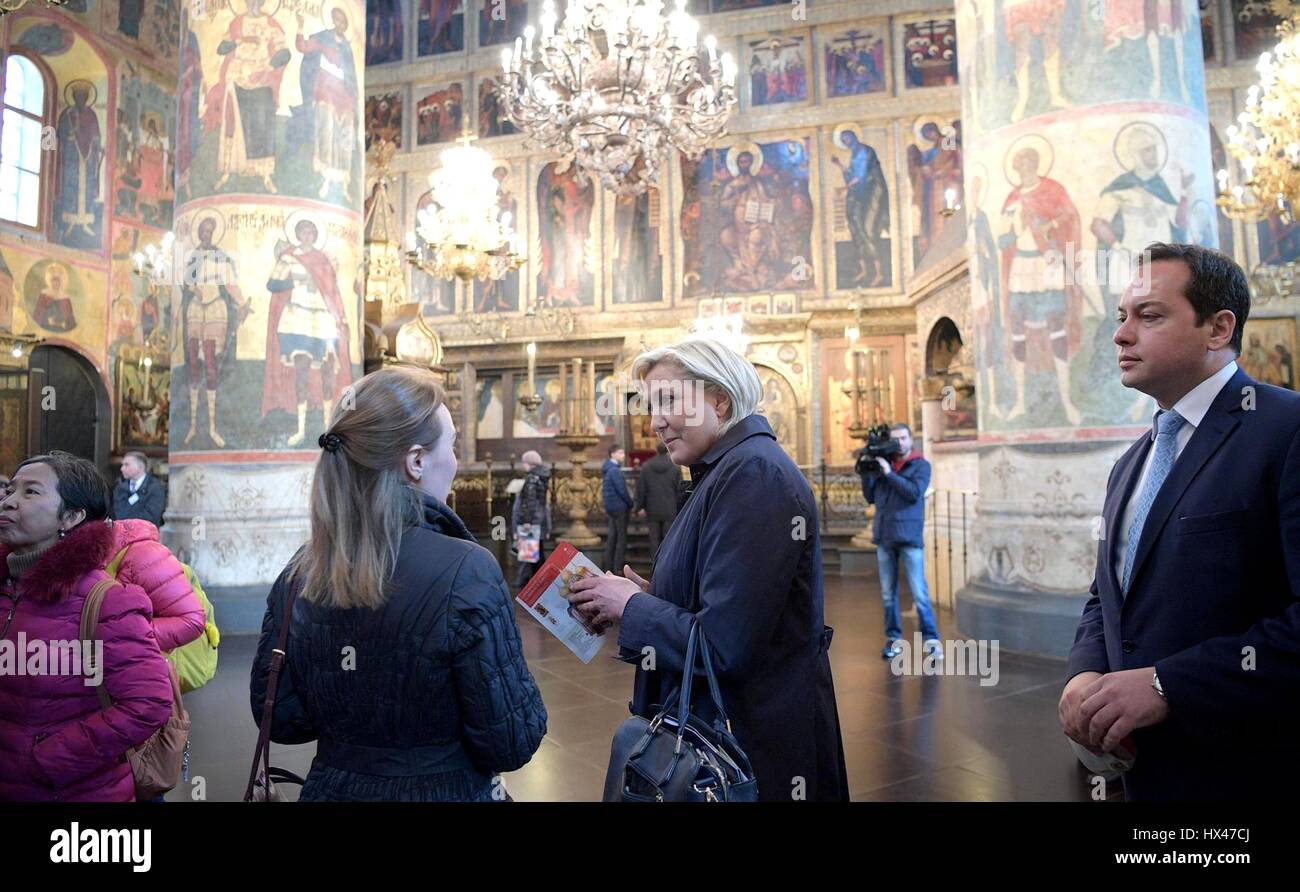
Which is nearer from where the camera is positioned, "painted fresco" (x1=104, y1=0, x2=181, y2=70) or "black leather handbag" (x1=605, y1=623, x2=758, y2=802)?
"black leather handbag" (x1=605, y1=623, x2=758, y2=802)

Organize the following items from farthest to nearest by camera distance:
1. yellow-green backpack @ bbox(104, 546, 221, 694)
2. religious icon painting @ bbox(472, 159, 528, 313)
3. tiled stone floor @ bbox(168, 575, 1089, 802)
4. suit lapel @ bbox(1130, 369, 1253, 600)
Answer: religious icon painting @ bbox(472, 159, 528, 313) < tiled stone floor @ bbox(168, 575, 1089, 802) < yellow-green backpack @ bbox(104, 546, 221, 694) < suit lapel @ bbox(1130, 369, 1253, 600)

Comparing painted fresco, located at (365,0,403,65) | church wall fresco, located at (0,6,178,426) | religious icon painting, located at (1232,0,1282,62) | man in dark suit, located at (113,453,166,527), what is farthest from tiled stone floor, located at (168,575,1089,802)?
painted fresco, located at (365,0,403,65)

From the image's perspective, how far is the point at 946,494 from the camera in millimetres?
8055

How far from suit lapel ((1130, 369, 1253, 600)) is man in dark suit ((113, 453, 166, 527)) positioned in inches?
299

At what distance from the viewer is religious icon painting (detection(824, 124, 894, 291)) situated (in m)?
17.0

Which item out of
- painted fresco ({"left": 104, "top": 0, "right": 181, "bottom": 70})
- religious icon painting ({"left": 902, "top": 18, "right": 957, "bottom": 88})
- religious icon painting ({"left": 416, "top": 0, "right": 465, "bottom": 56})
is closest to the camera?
painted fresco ({"left": 104, "top": 0, "right": 181, "bottom": 70})

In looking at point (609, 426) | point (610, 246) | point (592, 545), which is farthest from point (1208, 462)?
point (610, 246)

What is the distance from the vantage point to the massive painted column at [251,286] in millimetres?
6578

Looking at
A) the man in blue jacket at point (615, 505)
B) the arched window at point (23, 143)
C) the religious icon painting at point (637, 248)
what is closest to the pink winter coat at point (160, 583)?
the man in blue jacket at point (615, 505)

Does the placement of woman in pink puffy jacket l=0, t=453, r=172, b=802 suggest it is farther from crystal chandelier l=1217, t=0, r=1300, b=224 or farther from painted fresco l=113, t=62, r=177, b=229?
painted fresco l=113, t=62, r=177, b=229

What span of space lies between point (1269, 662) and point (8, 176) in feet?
61.0

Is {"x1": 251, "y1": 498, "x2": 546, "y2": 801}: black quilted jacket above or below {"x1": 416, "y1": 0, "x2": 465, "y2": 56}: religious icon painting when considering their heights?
below

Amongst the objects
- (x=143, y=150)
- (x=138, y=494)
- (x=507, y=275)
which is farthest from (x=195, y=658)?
(x=143, y=150)

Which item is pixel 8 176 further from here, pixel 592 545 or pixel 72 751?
pixel 72 751
